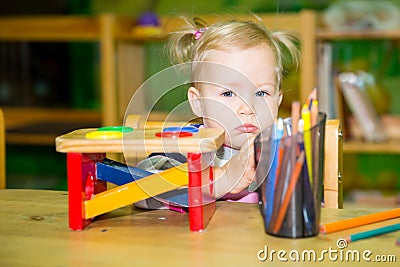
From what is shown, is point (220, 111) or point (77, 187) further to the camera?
point (220, 111)

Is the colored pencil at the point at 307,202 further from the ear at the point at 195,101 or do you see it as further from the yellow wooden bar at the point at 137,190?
the ear at the point at 195,101

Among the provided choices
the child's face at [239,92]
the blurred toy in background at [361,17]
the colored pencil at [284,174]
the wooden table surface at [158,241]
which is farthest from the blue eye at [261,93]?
the blurred toy in background at [361,17]

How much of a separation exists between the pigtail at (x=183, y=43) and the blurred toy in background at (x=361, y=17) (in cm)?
150

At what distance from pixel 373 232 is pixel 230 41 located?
17.6 inches

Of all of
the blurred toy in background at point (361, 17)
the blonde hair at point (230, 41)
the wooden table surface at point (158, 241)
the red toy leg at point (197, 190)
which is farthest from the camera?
the blurred toy in background at point (361, 17)

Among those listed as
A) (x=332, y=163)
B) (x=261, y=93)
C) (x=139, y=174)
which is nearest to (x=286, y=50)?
(x=261, y=93)

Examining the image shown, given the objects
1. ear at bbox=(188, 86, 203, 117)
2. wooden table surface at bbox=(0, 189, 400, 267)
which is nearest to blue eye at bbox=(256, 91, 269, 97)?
ear at bbox=(188, 86, 203, 117)

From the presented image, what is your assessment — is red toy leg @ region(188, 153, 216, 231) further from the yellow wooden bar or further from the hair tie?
the hair tie

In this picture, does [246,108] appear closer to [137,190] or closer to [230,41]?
[230,41]

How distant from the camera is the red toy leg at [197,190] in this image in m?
0.95

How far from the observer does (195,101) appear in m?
1.30

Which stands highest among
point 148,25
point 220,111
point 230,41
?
point 230,41

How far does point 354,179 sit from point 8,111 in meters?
1.64

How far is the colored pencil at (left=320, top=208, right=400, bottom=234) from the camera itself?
944 mm
